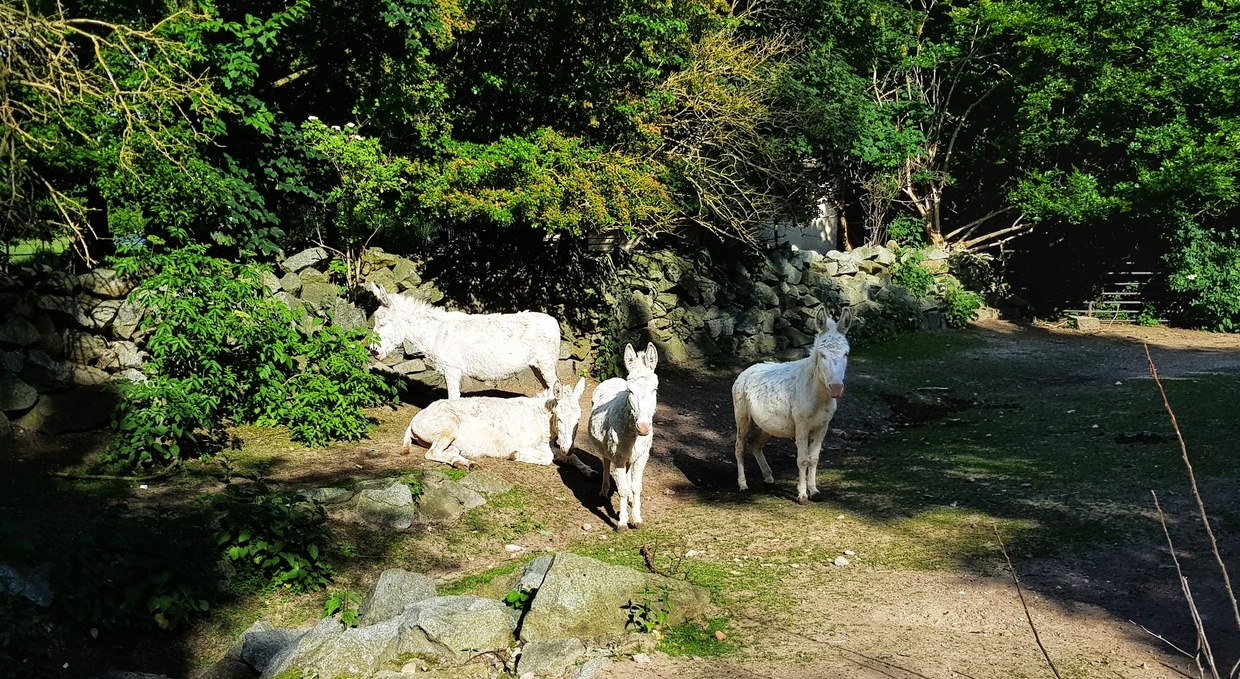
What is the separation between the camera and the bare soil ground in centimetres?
536

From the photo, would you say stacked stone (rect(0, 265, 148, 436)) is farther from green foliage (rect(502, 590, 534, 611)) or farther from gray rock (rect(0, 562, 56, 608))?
green foliage (rect(502, 590, 534, 611))

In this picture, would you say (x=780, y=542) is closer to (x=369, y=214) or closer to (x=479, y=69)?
(x=369, y=214)

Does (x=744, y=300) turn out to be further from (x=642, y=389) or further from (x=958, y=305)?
(x=642, y=389)

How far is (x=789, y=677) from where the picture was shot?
519 centimetres

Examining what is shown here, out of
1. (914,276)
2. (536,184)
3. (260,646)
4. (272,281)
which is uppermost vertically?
(536,184)

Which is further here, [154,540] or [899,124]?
[899,124]

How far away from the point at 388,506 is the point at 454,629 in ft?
9.30

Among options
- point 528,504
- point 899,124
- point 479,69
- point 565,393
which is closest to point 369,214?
point 479,69

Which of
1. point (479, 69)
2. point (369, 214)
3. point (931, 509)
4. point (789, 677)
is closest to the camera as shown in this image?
point (789, 677)

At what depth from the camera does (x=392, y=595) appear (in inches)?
244

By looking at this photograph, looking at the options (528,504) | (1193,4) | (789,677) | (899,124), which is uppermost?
(1193,4)

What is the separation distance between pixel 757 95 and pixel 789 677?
542 inches

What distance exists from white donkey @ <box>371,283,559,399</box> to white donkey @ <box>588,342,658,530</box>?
8.31ft

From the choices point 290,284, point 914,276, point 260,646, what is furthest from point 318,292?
point 914,276
